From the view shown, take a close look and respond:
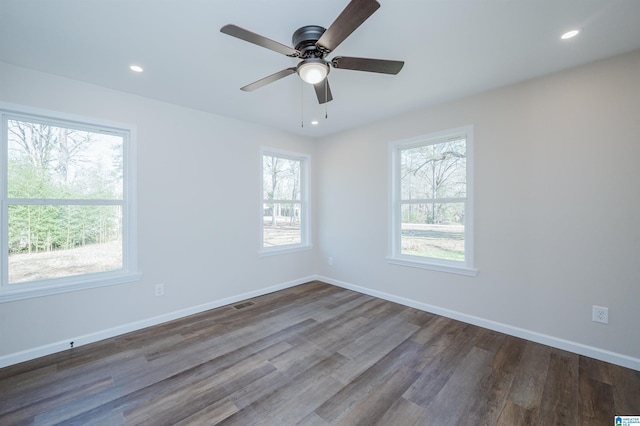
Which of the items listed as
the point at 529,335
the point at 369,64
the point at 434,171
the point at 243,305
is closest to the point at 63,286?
the point at 243,305

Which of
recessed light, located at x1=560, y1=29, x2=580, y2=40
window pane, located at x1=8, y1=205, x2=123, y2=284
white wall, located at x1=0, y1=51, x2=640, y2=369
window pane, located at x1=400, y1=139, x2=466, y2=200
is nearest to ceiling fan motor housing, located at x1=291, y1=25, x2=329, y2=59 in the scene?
recessed light, located at x1=560, y1=29, x2=580, y2=40

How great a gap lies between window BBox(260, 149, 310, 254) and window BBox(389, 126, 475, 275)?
5.45 ft

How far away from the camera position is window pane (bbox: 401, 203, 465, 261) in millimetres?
3154

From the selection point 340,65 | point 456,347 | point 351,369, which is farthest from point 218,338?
point 340,65

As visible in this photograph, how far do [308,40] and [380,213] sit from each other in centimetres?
257

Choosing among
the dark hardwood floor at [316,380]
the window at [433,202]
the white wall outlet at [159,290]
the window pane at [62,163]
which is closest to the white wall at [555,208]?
the window at [433,202]

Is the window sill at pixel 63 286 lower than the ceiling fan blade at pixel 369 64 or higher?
lower

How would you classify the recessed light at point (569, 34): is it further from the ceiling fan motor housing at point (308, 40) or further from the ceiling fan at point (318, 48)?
the ceiling fan motor housing at point (308, 40)

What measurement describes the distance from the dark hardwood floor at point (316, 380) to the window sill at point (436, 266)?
0.61m

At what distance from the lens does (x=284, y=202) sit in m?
→ 4.36

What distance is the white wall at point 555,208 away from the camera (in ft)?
7.14

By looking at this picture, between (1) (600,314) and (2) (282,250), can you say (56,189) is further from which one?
(1) (600,314)

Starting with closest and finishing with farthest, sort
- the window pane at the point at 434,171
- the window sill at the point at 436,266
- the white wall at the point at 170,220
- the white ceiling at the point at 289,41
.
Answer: the white ceiling at the point at 289,41, the white wall at the point at 170,220, the window sill at the point at 436,266, the window pane at the point at 434,171

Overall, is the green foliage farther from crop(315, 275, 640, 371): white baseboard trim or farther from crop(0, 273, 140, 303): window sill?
crop(315, 275, 640, 371): white baseboard trim
